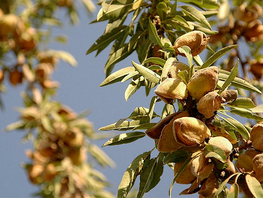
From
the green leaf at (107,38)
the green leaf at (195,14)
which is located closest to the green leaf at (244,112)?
the green leaf at (195,14)

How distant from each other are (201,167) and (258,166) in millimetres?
97

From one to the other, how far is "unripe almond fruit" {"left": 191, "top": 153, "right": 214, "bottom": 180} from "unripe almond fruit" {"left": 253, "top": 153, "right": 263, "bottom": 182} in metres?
0.07

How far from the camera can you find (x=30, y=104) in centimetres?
281

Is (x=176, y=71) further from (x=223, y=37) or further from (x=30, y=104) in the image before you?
(x=30, y=104)

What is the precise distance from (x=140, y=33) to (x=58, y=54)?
2.13 m

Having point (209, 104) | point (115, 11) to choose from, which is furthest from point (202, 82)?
point (115, 11)

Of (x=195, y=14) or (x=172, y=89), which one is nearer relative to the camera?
(x=172, y=89)

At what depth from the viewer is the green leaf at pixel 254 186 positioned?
0.62 meters

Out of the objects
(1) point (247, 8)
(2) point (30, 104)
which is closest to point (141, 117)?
(1) point (247, 8)

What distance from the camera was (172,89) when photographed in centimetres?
67

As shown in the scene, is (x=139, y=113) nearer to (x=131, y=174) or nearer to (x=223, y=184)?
(x=131, y=174)

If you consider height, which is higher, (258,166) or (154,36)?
(154,36)

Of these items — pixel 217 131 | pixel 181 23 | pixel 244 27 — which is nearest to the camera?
pixel 217 131

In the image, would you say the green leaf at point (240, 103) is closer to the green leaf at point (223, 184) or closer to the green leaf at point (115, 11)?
the green leaf at point (223, 184)
